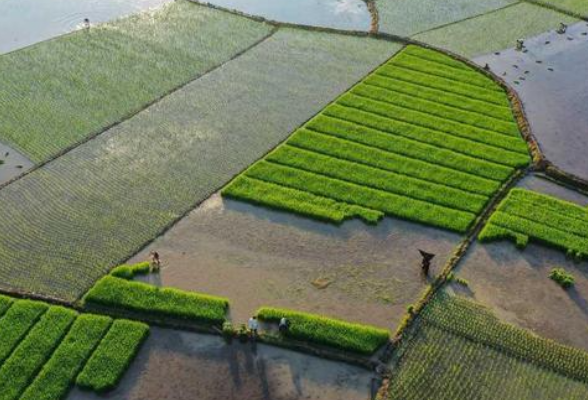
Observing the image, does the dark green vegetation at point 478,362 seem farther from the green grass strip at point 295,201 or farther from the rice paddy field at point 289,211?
the green grass strip at point 295,201

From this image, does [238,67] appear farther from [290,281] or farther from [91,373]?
[91,373]

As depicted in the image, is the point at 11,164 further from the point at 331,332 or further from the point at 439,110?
the point at 439,110

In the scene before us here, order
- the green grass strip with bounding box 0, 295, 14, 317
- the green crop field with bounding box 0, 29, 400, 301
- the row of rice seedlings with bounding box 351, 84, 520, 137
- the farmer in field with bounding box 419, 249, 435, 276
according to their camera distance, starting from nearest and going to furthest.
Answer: the green grass strip with bounding box 0, 295, 14, 317 → the farmer in field with bounding box 419, 249, 435, 276 → the green crop field with bounding box 0, 29, 400, 301 → the row of rice seedlings with bounding box 351, 84, 520, 137

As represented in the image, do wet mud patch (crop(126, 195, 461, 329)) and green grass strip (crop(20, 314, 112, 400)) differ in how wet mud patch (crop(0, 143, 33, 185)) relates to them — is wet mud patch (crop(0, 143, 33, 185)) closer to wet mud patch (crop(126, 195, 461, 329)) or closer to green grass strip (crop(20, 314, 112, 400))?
wet mud patch (crop(126, 195, 461, 329))

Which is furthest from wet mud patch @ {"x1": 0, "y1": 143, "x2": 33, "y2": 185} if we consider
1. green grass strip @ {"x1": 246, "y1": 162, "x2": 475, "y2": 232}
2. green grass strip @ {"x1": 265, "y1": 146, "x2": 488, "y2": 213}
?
green grass strip @ {"x1": 265, "y1": 146, "x2": 488, "y2": 213}

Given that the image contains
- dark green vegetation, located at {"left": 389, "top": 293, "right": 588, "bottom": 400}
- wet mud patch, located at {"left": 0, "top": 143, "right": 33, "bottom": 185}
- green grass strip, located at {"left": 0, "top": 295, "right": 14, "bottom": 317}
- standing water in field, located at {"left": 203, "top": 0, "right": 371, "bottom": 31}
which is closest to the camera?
dark green vegetation, located at {"left": 389, "top": 293, "right": 588, "bottom": 400}

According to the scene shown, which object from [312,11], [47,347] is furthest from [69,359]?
[312,11]
